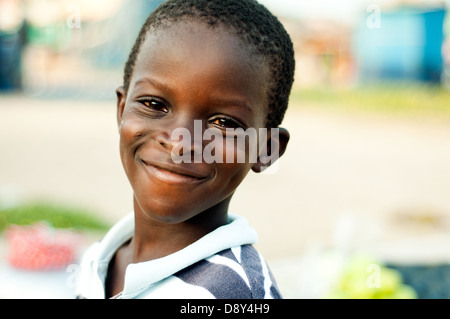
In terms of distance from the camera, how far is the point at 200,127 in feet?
4.00

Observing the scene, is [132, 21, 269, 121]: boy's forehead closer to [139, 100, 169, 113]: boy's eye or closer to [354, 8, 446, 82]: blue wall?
[139, 100, 169, 113]: boy's eye

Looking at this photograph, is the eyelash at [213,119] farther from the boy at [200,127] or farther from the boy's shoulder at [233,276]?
the boy's shoulder at [233,276]

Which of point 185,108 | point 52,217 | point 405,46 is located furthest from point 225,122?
point 405,46

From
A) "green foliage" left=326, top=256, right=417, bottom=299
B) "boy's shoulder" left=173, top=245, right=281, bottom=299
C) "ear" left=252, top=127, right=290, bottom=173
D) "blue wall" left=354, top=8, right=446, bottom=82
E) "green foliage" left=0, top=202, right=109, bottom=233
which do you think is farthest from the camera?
"blue wall" left=354, top=8, right=446, bottom=82

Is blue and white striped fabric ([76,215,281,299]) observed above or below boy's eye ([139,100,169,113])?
below

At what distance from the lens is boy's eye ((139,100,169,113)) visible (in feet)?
4.20

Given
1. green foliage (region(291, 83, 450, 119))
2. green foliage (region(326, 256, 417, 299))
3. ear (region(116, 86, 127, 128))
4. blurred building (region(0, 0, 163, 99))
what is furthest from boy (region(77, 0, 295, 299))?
blurred building (region(0, 0, 163, 99))

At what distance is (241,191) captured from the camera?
7621mm

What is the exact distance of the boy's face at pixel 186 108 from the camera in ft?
3.99

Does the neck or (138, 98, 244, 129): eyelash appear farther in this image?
the neck

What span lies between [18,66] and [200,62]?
17.5 m

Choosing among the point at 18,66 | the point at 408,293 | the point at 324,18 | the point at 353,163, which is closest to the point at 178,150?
the point at 408,293

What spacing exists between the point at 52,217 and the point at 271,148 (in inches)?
166

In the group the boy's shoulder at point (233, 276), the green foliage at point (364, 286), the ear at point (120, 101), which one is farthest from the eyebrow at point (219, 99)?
the green foliage at point (364, 286)
